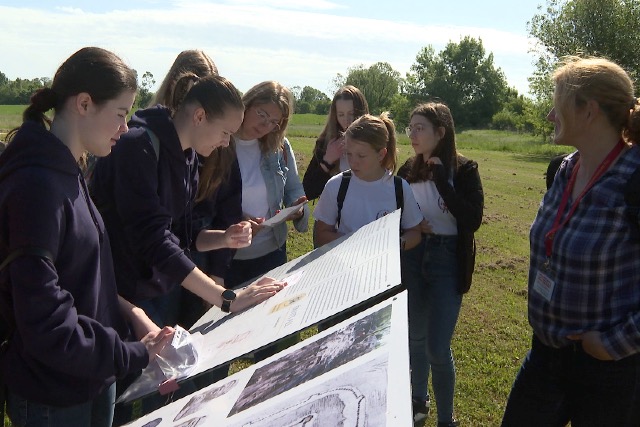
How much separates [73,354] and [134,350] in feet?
0.74

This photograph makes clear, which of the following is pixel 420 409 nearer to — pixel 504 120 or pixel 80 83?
pixel 80 83

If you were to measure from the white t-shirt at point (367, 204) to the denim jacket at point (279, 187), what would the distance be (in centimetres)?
44

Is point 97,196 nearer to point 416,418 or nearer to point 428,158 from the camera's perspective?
point 428,158

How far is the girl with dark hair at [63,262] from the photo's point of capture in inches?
66.7

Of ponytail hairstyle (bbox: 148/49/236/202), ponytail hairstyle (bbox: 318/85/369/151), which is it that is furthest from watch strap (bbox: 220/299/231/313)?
ponytail hairstyle (bbox: 318/85/369/151)

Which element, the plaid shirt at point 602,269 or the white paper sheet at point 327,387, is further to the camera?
the plaid shirt at point 602,269

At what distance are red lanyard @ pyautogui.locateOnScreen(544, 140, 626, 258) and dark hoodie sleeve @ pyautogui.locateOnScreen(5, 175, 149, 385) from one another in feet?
5.64

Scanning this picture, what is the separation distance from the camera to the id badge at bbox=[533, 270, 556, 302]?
2.62 metres

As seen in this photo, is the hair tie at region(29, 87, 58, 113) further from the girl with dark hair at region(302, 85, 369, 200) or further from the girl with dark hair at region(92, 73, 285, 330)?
the girl with dark hair at region(302, 85, 369, 200)

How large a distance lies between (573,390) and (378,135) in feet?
5.32

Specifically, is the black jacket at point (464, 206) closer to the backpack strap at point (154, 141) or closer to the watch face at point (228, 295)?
the watch face at point (228, 295)

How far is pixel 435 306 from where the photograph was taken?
Result: 389 cm

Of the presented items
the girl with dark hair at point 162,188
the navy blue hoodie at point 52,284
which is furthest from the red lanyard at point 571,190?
the navy blue hoodie at point 52,284

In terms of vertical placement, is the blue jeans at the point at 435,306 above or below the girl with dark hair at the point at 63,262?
below
